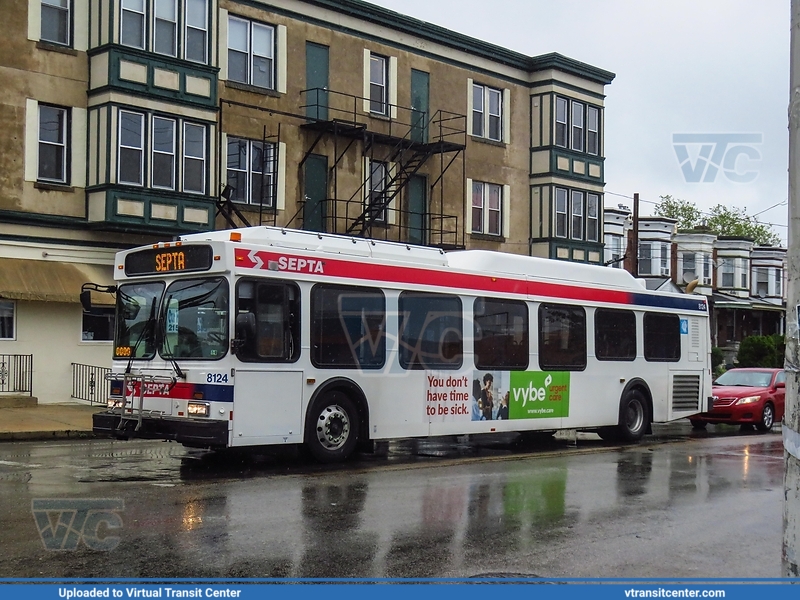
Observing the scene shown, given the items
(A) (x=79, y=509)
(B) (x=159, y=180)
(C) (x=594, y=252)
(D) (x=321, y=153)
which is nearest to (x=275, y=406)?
(A) (x=79, y=509)

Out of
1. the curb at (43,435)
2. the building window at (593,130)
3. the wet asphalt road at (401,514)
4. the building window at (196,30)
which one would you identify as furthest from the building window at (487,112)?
the wet asphalt road at (401,514)

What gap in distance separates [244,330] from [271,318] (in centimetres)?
48

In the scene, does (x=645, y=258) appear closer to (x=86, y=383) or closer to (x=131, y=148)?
(x=131, y=148)

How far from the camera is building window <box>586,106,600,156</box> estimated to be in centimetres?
3581

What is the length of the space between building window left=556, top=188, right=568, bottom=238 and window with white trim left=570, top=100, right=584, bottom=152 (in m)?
1.76

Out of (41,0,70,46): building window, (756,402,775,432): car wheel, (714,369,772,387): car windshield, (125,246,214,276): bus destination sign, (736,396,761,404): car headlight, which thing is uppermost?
(41,0,70,46): building window

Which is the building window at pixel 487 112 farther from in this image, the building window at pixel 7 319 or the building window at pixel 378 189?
the building window at pixel 7 319

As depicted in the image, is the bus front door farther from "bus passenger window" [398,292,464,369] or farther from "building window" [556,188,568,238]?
"building window" [556,188,568,238]

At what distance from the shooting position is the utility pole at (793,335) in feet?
18.0

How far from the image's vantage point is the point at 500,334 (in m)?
16.1

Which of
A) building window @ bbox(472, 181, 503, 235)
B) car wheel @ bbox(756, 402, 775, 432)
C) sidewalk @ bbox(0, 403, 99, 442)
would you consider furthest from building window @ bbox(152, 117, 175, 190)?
car wheel @ bbox(756, 402, 775, 432)

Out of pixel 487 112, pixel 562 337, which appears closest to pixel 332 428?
pixel 562 337

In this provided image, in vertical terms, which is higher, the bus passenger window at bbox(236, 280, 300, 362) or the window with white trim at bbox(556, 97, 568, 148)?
the window with white trim at bbox(556, 97, 568, 148)
